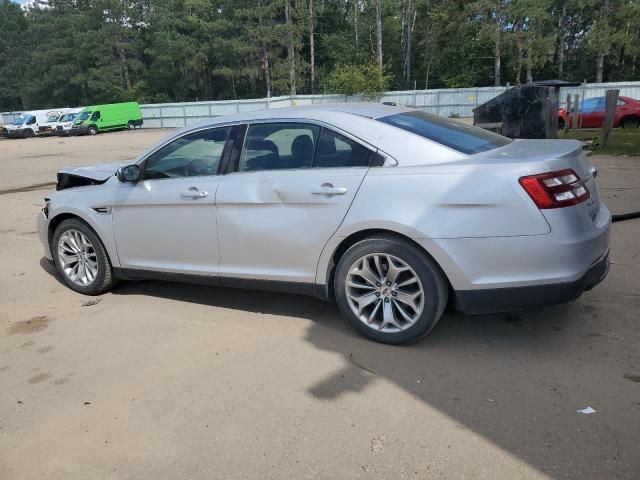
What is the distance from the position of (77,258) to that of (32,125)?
45.6 meters

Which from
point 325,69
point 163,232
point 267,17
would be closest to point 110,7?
point 267,17

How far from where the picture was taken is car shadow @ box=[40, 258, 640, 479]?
264cm

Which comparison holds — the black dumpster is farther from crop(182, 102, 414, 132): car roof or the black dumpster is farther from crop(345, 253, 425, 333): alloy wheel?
crop(345, 253, 425, 333): alloy wheel

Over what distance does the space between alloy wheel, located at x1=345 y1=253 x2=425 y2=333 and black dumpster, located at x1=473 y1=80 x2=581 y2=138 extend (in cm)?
1011

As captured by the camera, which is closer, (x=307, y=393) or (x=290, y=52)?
(x=307, y=393)

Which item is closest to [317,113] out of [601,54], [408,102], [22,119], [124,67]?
[408,102]

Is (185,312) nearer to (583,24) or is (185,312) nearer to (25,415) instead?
(25,415)

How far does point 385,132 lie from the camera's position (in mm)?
3779

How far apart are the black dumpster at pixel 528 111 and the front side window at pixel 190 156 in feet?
32.0

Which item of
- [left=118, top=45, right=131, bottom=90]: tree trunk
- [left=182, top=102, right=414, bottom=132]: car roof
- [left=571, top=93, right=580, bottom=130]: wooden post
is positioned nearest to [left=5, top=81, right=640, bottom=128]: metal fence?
[left=118, top=45, right=131, bottom=90]: tree trunk

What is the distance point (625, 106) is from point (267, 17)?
43.5 metres

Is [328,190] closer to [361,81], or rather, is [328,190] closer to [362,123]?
[362,123]

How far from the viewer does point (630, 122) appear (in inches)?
803

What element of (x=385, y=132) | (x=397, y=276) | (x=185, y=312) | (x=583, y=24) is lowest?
(x=185, y=312)
